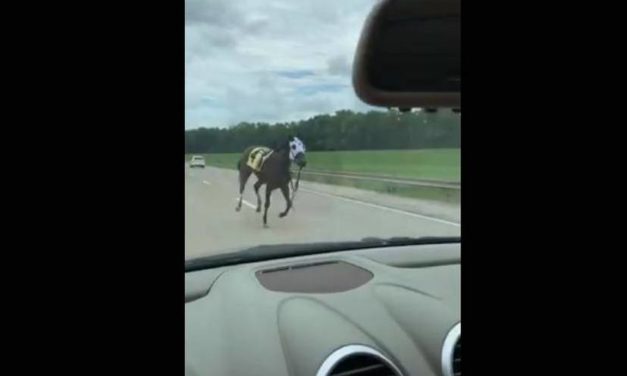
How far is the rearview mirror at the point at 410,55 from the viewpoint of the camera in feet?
3.82

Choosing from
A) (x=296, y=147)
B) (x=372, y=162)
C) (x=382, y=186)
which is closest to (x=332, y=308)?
(x=296, y=147)

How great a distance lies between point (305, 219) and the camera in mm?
4906

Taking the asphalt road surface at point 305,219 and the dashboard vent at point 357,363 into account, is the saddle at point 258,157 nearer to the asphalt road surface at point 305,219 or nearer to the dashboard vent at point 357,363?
the asphalt road surface at point 305,219

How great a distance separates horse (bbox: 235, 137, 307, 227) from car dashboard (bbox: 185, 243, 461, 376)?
1636 mm

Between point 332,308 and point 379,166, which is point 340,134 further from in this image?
point 332,308

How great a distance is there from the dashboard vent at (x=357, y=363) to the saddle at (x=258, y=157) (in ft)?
8.07

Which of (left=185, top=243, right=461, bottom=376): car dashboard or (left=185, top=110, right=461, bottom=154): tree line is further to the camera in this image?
(left=185, top=110, right=461, bottom=154): tree line

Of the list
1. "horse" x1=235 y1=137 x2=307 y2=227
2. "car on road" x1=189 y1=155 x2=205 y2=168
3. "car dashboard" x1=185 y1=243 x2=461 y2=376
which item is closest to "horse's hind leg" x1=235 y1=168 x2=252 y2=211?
"horse" x1=235 y1=137 x2=307 y2=227

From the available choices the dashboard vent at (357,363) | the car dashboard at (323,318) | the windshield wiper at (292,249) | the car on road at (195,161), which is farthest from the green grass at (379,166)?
the car on road at (195,161)

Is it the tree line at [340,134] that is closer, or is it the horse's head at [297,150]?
the tree line at [340,134]

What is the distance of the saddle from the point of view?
15.5ft

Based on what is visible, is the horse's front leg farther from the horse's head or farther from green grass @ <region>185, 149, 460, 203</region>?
the horse's head

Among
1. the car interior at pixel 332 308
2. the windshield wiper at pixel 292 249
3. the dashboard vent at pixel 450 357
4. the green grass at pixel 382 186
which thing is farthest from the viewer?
the green grass at pixel 382 186
